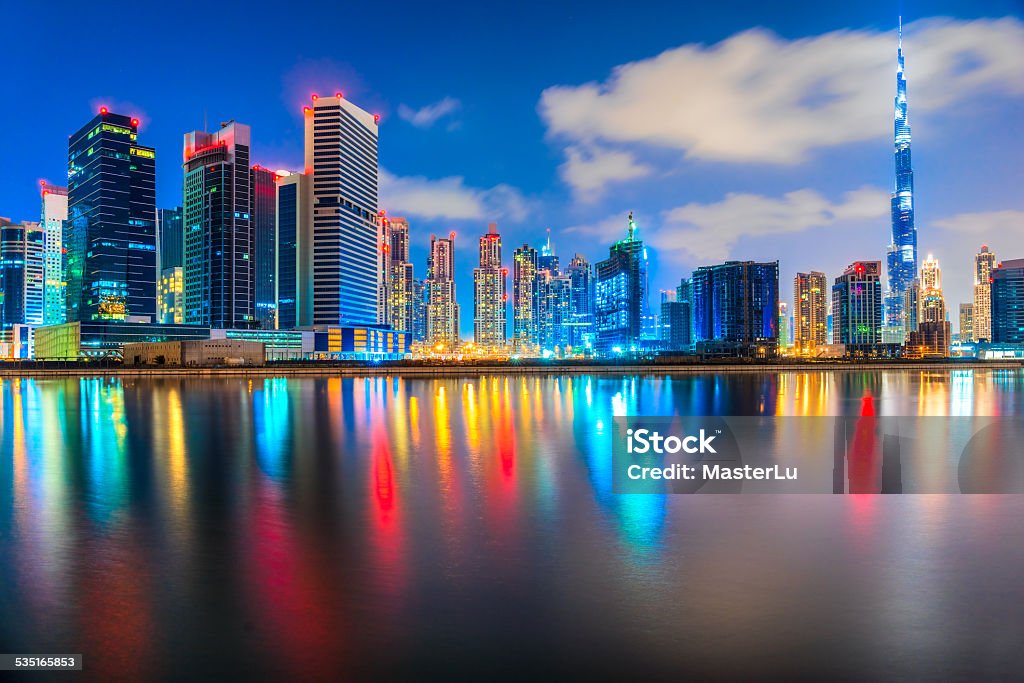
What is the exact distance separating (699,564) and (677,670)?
14.6 ft

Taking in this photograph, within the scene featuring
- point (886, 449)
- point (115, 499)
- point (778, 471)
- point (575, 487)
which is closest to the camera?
point (115, 499)

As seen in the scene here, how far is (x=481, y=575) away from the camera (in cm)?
1202

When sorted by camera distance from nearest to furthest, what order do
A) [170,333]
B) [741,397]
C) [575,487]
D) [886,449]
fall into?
1. [575,487]
2. [886,449]
3. [741,397]
4. [170,333]

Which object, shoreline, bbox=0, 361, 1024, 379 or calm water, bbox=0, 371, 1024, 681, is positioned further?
shoreline, bbox=0, 361, 1024, 379

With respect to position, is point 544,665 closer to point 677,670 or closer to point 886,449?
point 677,670

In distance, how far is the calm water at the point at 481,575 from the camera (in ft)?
29.2

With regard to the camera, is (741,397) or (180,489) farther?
(741,397)

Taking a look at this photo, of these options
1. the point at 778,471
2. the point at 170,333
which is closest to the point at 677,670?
the point at 778,471

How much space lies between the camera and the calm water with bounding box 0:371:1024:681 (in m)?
8.90

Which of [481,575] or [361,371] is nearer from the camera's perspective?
[481,575]

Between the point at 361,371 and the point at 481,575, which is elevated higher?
the point at 361,371

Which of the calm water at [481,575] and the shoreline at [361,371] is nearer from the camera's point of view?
the calm water at [481,575]

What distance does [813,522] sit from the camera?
51.4 feet

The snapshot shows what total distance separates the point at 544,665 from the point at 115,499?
14.9 meters
